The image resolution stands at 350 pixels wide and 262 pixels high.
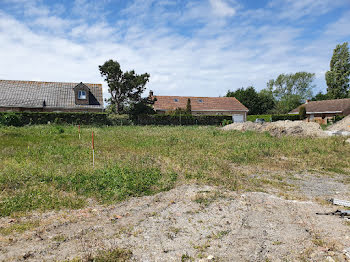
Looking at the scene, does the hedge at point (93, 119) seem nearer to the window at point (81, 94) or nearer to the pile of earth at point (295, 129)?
the window at point (81, 94)

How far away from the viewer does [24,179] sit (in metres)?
6.94

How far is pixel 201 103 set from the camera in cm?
4909

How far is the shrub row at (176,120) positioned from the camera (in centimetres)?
3531

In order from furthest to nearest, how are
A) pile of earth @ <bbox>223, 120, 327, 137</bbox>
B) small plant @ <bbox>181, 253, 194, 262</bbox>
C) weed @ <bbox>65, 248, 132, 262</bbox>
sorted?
pile of earth @ <bbox>223, 120, 327, 137</bbox>, small plant @ <bbox>181, 253, 194, 262</bbox>, weed @ <bbox>65, 248, 132, 262</bbox>

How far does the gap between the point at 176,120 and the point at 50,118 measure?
625 inches

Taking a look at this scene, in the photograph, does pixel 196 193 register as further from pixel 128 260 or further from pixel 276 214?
pixel 128 260

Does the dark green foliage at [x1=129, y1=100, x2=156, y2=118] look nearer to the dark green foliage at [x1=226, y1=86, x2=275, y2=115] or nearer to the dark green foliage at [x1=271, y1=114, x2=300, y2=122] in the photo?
the dark green foliage at [x1=271, y1=114, x2=300, y2=122]

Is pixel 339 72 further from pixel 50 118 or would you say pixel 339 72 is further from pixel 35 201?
pixel 35 201

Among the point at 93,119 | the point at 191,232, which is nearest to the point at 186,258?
the point at 191,232

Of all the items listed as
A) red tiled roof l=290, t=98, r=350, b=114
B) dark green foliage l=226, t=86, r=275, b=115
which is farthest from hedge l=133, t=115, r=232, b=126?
dark green foliage l=226, t=86, r=275, b=115

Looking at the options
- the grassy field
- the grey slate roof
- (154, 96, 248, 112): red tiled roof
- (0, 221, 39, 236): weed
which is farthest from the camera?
(154, 96, 248, 112): red tiled roof

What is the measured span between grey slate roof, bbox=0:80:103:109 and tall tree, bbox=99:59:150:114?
273 centimetres

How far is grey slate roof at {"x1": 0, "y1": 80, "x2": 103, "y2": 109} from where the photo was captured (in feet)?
109

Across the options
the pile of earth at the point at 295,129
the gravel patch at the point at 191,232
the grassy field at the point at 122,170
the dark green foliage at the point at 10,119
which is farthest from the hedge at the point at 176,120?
the gravel patch at the point at 191,232
